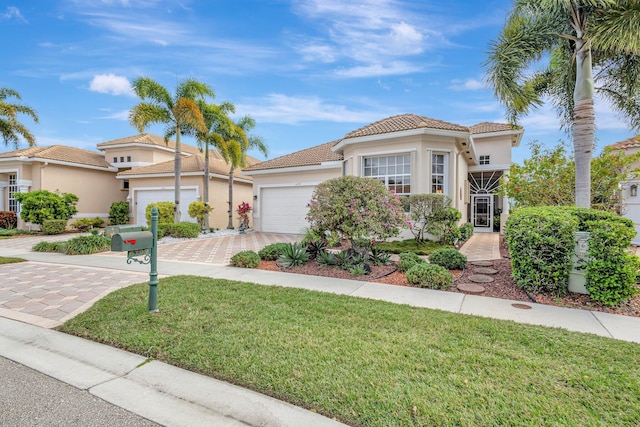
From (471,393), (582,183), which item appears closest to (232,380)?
(471,393)

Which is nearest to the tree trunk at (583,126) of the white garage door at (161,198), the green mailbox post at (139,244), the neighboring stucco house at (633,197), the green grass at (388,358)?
the green grass at (388,358)

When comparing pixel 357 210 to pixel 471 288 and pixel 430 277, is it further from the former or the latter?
pixel 471 288

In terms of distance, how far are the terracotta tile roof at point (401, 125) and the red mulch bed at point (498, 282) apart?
17.7 feet

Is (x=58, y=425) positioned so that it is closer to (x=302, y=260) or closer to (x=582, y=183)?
(x=302, y=260)

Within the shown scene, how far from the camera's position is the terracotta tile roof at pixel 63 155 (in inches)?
802

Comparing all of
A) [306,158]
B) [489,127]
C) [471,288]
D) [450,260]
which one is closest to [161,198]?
[306,158]

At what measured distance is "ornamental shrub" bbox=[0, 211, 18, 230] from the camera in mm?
20422

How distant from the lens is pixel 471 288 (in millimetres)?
6398

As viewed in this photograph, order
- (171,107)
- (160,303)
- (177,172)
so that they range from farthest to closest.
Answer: (177,172) → (171,107) → (160,303)

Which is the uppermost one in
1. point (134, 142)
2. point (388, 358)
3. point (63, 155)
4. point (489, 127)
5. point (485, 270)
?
point (489, 127)

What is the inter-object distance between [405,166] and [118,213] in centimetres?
1996

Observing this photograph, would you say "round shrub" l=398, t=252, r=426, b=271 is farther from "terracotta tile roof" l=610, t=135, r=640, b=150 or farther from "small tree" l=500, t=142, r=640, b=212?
"terracotta tile roof" l=610, t=135, r=640, b=150

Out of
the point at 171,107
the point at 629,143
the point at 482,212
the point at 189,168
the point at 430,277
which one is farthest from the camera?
the point at 189,168

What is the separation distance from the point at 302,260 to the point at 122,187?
73.4ft
